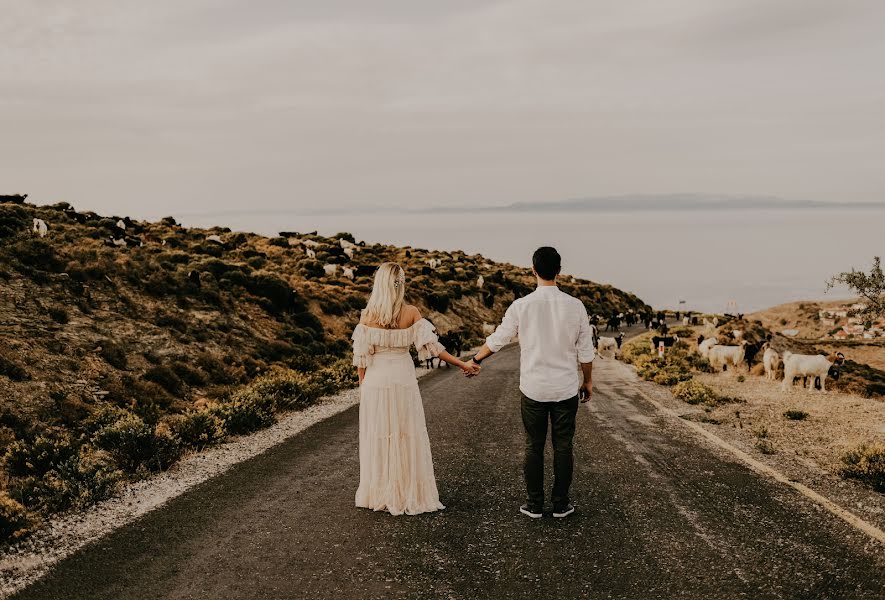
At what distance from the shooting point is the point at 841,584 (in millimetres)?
4520

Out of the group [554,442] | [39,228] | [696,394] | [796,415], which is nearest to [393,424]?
[554,442]

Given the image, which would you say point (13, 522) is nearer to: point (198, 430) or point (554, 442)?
point (198, 430)

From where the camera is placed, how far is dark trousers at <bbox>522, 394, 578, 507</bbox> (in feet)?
19.4

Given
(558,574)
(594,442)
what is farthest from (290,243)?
(558,574)

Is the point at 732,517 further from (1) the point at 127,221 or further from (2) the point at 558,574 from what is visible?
(1) the point at 127,221

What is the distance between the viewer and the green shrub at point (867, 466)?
23.3 ft

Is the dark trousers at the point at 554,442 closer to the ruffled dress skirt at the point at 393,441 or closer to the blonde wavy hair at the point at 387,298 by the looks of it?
the ruffled dress skirt at the point at 393,441

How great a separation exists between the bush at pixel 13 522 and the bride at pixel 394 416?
3.39 metres

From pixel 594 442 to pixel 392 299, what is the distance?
15.8 ft

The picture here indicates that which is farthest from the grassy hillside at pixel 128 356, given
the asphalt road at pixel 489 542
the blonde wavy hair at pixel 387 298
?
the blonde wavy hair at pixel 387 298

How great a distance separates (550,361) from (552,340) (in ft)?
0.68

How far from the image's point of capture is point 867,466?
7332 millimetres

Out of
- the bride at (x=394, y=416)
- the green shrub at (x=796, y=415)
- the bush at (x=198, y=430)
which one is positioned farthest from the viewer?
the green shrub at (x=796, y=415)

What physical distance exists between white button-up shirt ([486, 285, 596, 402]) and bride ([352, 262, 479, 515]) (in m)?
0.87
